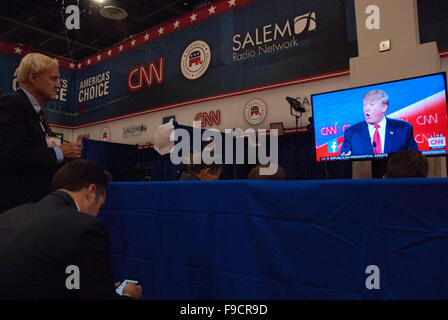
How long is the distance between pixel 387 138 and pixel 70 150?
105 inches

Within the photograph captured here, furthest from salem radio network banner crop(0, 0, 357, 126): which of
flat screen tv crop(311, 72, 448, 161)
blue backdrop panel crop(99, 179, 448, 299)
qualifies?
blue backdrop panel crop(99, 179, 448, 299)

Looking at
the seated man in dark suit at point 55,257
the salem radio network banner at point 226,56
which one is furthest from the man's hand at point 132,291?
the salem radio network banner at point 226,56

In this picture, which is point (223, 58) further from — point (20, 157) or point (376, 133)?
point (20, 157)

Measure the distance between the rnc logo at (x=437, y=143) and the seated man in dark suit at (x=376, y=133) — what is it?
11cm

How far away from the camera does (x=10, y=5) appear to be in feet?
25.1

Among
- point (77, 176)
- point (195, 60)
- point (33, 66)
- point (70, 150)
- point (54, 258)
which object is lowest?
point (54, 258)

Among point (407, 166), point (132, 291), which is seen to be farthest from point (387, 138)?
point (132, 291)

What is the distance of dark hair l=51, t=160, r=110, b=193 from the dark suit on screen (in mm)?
2543

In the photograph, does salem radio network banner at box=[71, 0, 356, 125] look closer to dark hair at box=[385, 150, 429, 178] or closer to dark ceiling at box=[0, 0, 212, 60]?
dark ceiling at box=[0, 0, 212, 60]

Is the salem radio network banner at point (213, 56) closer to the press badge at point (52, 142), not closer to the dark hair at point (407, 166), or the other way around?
the dark hair at point (407, 166)

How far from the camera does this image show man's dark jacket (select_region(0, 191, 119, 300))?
0.90 meters

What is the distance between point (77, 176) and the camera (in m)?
1.28

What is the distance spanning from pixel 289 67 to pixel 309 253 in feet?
14.4

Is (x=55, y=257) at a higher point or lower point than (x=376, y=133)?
lower
